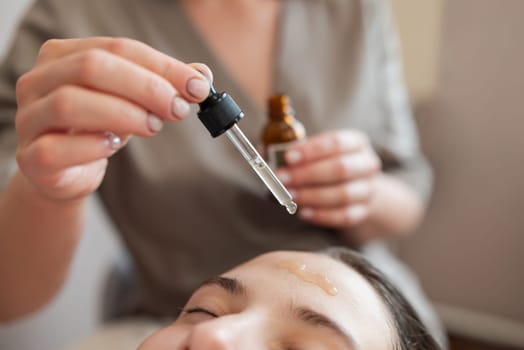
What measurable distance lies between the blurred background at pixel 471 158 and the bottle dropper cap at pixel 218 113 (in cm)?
109

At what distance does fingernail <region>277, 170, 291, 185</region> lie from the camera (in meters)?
0.72

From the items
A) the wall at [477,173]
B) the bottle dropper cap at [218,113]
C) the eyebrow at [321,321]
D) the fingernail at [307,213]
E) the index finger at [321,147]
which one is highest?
the bottle dropper cap at [218,113]

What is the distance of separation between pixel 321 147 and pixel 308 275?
240mm

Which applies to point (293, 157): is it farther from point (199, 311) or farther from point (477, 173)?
point (477, 173)

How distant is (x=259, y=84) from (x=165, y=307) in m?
0.38

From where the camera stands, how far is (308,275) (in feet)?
1.73

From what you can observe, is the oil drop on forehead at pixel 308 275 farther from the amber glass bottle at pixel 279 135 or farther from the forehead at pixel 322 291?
the amber glass bottle at pixel 279 135

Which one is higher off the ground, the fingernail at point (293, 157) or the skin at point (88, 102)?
the skin at point (88, 102)

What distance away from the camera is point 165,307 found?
2.98 feet

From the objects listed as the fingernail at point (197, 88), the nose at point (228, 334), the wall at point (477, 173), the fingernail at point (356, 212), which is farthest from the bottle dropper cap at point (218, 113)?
the wall at point (477, 173)

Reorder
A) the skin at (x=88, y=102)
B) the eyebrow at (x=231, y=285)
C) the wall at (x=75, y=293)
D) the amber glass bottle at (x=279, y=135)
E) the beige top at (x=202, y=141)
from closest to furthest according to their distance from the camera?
1. the skin at (x=88, y=102)
2. the eyebrow at (x=231, y=285)
3. the amber glass bottle at (x=279, y=135)
4. the beige top at (x=202, y=141)
5. the wall at (x=75, y=293)

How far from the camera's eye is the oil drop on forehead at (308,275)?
1.71 ft

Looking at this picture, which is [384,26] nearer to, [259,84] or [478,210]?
[259,84]

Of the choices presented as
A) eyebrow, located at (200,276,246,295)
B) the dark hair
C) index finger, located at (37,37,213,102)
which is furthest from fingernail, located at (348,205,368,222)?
index finger, located at (37,37,213,102)
